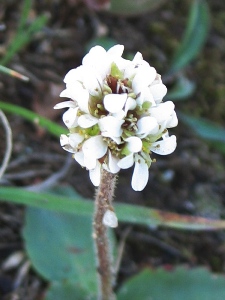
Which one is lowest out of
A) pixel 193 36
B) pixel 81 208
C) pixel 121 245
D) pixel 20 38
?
pixel 121 245

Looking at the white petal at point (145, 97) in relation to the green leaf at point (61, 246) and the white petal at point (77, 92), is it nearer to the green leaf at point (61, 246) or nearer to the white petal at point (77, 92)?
the white petal at point (77, 92)

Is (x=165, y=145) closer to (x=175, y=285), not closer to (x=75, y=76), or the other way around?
(x=75, y=76)

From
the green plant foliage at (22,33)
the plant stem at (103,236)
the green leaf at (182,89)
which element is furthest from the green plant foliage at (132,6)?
the plant stem at (103,236)

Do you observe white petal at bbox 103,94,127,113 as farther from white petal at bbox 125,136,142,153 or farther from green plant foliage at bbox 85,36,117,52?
green plant foliage at bbox 85,36,117,52

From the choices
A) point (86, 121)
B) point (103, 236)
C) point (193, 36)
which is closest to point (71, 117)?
point (86, 121)

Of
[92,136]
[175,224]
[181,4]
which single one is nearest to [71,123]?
[92,136]

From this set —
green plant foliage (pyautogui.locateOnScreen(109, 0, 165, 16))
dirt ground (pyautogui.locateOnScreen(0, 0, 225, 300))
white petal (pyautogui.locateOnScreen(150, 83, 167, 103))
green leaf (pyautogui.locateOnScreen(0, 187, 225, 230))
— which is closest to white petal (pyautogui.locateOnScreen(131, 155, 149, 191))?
white petal (pyautogui.locateOnScreen(150, 83, 167, 103))

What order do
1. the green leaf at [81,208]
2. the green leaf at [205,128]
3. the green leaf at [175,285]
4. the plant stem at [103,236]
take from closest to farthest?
the plant stem at [103,236] → the green leaf at [81,208] → the green leaf at [175,285] → the green leaf at [205,128]
